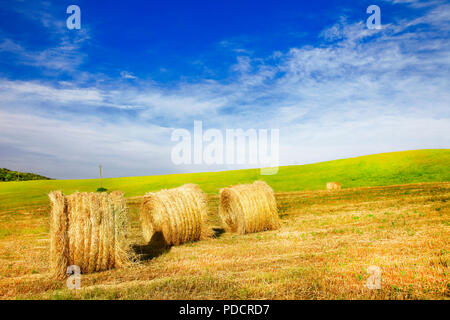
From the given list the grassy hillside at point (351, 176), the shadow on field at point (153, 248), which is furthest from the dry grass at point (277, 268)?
the grassy hillside at point (351, 176)

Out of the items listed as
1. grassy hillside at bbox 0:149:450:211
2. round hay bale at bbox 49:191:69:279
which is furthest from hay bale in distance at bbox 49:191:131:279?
grassy hillside at bbox 0:149:450:211

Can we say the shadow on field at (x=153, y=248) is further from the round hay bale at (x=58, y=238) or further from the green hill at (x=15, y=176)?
the green hill at (x=15, y=176)

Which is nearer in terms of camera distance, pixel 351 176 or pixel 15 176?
pixel 351 176

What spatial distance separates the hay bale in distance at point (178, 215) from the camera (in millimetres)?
11969

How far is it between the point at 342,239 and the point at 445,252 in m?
3.20

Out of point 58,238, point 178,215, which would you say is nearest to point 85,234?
point 58,238

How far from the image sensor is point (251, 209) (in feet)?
46.3

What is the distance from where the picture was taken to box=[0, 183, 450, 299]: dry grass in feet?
20.4

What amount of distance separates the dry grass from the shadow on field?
0.23 meters

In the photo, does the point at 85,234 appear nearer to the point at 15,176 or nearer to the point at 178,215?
the point at 178,215

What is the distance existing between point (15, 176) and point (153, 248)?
294ft

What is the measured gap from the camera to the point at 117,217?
9172 mm

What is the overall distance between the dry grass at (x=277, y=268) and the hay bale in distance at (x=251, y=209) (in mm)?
784

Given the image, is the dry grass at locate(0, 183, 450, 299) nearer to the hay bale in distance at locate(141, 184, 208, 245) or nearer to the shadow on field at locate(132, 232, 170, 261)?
the shadow on field at locate(132, 232, 170, 261)
